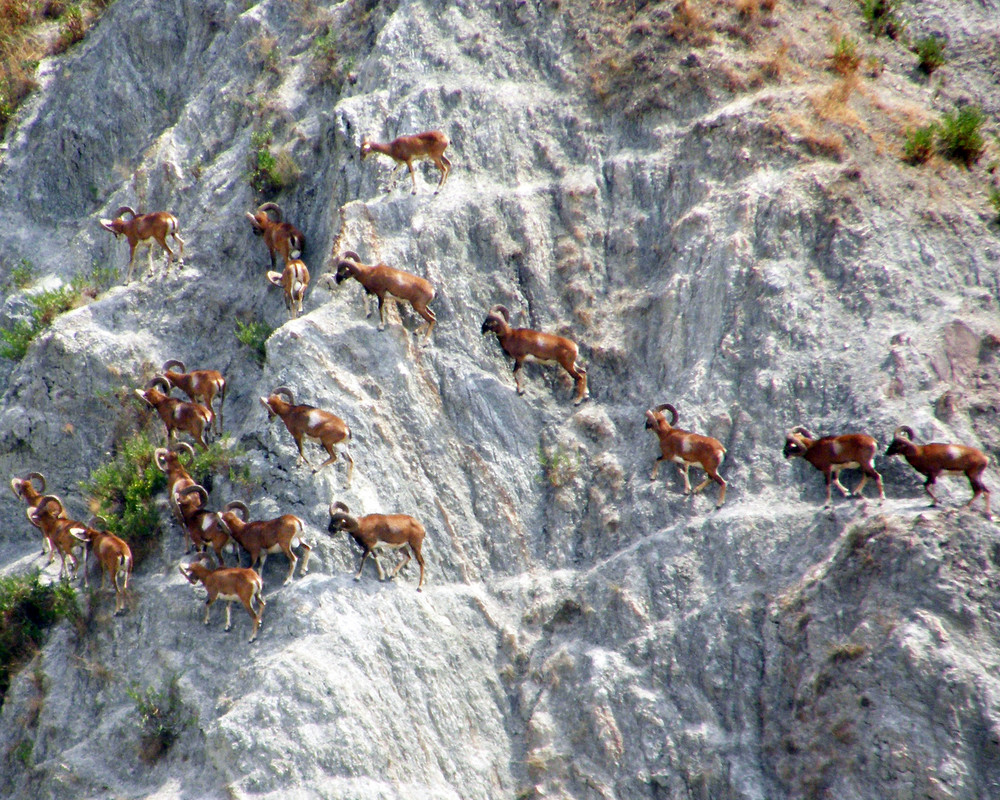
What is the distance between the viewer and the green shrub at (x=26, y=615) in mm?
14172

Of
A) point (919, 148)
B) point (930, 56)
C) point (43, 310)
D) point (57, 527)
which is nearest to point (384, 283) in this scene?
point (57, 527)

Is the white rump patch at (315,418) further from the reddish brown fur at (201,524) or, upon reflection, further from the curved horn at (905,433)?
the curved horn at (905,433)

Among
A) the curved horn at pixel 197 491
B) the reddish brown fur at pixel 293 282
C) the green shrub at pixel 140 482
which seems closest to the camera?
the curved horn at pixel 197 491

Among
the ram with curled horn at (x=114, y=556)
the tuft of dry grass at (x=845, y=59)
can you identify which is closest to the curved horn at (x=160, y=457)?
the ram with curled horn at (x=114, y=556)

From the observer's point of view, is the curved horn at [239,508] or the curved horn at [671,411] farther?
the curved horn at [671,411]

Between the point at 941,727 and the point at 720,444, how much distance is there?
5.15 meters

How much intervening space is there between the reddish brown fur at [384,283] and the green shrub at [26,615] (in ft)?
23.1

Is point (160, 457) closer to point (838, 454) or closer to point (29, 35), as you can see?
point (838, 454)

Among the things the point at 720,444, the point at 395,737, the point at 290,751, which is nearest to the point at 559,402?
the point at 720,444

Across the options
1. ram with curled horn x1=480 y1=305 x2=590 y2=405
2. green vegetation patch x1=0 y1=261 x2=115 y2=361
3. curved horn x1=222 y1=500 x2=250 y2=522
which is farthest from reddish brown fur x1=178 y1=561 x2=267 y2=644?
green vegetation patch x1=0 y1=261 x2=115 y2=361

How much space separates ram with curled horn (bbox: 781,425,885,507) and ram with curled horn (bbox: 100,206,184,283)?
1278cm

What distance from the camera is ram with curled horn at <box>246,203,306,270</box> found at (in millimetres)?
17047

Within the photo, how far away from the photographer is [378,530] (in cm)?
1298

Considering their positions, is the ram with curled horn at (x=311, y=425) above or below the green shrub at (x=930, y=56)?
below
